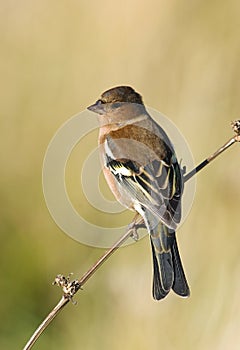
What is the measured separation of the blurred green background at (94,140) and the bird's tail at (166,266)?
0.52m

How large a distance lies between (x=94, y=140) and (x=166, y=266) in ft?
6.01

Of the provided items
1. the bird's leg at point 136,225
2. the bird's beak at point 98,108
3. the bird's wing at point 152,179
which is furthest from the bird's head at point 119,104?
the bird's leg at point 136,225

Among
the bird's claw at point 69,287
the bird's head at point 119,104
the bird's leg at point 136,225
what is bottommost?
the bird's claw at point 69,287

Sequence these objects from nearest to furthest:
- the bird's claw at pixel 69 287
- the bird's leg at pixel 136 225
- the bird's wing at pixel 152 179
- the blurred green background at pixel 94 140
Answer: the bird's claw at pixel 69 287 → the bird's wing at pixel 152 179 → the bird's leg at pixel 136 225 → the blurred green background at pixel 94 140

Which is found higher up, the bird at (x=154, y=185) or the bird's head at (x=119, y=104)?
the bird's head at (x=119, y=104)

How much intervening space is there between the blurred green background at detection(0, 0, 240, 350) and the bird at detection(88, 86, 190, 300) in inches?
22.1

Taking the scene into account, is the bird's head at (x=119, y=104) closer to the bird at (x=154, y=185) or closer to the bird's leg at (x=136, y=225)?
the bird at (x=154, y=185)

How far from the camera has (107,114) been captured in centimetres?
421

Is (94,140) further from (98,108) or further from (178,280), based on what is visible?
(178,280)

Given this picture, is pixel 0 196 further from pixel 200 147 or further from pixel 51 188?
pixel 200 147

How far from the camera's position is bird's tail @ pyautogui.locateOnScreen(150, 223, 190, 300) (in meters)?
3.51

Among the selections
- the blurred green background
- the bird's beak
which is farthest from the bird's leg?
the bird's beak

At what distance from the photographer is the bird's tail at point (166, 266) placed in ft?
11.5

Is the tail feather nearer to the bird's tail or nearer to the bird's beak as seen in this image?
the bird's tail
